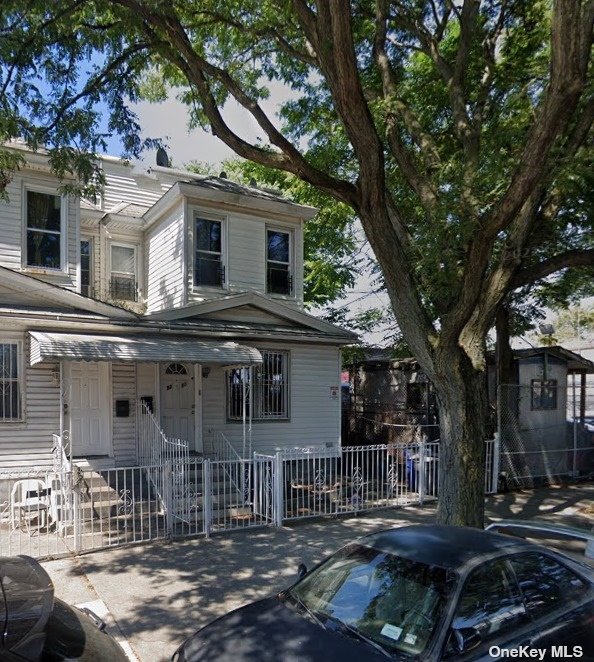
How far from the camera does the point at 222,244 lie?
13.2 meters

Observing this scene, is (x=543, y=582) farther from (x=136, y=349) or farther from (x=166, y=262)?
(x=166, y=262)

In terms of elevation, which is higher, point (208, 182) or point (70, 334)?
point (208, 182)

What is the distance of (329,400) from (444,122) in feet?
23.0

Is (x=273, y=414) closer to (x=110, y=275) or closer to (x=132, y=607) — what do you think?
(x=110, y=275)

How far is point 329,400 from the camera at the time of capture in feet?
44.5

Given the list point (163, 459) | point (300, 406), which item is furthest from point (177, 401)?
point (300, 406)

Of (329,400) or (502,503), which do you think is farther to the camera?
(329,400)

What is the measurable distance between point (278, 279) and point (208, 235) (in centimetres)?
218

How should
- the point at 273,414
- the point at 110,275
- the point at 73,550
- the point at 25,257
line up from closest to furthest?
the point at 73,550 < the point at 25,257 < the point at 273,414 < the point at 110,275

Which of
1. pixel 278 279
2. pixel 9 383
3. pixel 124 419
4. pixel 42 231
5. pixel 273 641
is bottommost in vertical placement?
pixel 273 641

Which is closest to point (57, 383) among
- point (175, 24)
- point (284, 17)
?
point (175, 24)

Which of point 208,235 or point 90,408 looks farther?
point 208,235

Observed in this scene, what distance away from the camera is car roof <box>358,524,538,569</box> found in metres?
3.69

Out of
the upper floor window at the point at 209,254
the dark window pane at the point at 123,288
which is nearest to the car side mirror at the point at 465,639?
the upper floor window at the point at 209,254
